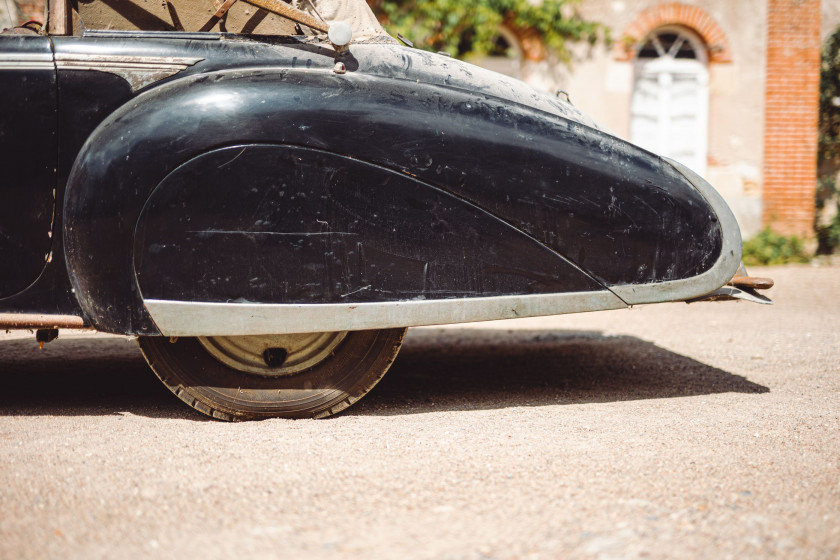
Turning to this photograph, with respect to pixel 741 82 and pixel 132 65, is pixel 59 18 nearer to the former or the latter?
pixel 132 65

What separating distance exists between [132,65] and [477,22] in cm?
698

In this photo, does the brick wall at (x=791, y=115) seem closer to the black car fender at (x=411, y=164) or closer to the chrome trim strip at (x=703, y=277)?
the chrome trim strip at (x=703, y=277)

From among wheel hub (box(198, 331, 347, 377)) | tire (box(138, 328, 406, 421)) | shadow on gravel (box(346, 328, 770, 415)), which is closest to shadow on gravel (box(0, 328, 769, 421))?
shadow on gravel (box(346, 328, 770, 415))

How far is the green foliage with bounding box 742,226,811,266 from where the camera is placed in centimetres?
916

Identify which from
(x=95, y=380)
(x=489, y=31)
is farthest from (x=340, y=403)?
(x=489, y=31)

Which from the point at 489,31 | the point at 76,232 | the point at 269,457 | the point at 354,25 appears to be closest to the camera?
the point at 269,457

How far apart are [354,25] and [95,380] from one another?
2164 mm

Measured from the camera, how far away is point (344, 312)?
2582mm

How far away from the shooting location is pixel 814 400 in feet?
10.4

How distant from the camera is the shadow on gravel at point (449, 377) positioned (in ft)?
10.1

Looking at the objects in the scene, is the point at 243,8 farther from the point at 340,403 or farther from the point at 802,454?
the point at 802,454

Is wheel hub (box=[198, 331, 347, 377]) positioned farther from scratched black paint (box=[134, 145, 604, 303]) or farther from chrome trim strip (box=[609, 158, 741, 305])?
chrome trim strip (box=[609, 158, 741, 305])

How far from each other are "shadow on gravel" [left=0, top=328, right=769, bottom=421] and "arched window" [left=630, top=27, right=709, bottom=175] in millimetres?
5957

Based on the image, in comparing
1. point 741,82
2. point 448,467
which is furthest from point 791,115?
point 448,467
